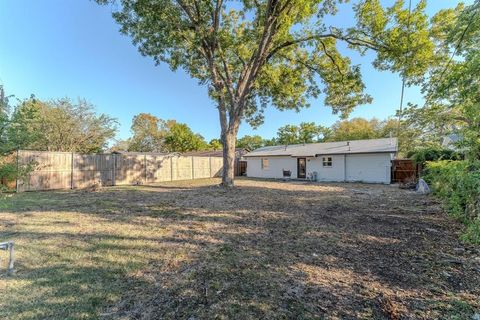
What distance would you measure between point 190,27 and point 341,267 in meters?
11.6

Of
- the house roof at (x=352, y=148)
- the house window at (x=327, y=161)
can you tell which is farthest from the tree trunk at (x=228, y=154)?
the house window at (x=327, y=161)

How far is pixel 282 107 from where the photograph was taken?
15.3 m

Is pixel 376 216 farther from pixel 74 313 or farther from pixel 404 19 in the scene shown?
pixel 404 19

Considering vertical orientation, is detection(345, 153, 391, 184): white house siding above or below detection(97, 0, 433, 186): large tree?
below

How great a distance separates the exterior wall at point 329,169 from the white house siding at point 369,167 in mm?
433

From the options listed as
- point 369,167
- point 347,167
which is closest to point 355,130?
point 347,167

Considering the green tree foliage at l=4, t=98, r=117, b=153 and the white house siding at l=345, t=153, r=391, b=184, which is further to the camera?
the green tree foliage at l=4, t=98, r=117, b=153

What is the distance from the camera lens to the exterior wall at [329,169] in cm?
1753

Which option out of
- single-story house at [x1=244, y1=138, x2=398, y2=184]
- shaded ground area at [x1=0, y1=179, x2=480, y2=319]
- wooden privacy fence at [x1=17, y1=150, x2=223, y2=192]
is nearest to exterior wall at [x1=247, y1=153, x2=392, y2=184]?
single-story house at [x1=244, y1=138, x2=398, y2=184]

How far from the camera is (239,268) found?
10.6 ft

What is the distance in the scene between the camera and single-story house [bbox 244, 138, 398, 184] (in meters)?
15.7

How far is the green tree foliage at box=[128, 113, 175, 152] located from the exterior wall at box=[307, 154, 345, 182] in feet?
93.4

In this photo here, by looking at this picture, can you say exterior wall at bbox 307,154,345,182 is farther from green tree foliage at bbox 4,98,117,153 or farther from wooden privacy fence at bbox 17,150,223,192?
green tree foliage at bbox 4,98,117,153

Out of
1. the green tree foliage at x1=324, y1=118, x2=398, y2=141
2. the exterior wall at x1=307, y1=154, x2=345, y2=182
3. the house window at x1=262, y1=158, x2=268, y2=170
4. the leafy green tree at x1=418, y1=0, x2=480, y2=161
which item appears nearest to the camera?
the leafy green tree at x1=418, y1=0, x2=480, y2=161
